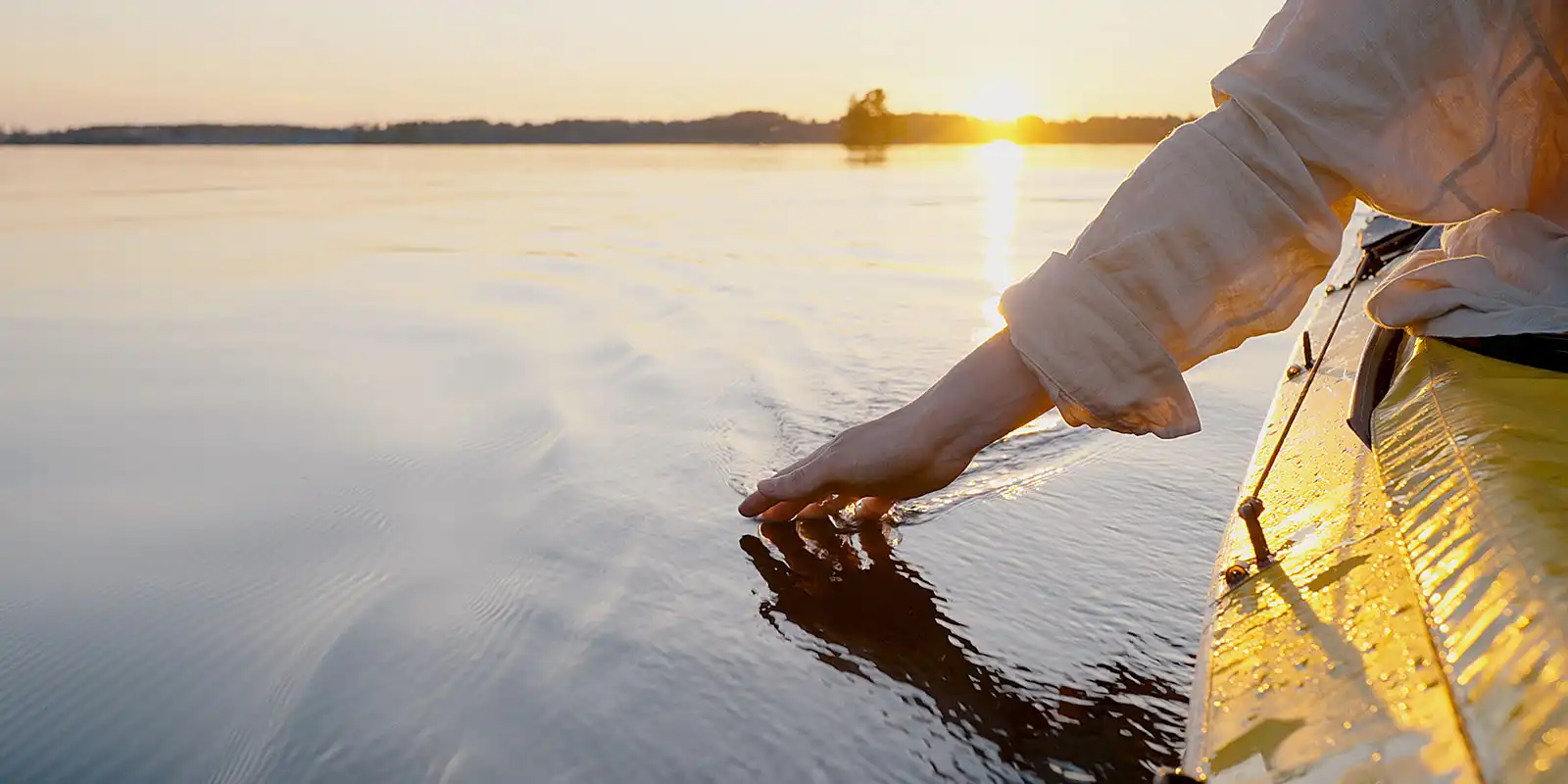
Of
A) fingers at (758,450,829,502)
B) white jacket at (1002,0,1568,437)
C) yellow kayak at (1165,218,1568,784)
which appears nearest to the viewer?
yellow kayak at (1165,218,1568,784)

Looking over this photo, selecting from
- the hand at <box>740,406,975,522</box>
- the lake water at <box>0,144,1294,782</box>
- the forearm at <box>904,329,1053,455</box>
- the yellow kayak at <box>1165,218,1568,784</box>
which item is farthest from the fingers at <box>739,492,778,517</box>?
the yellow kayak at <box>1165,218,1568,784</box>

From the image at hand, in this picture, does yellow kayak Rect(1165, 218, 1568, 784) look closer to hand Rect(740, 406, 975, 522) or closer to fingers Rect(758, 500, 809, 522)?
hand Rect(740, 406, 975, 522)

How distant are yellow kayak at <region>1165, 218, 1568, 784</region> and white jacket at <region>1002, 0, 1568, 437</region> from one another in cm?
15

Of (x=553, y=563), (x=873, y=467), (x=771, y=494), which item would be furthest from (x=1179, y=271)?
(x=553, y=563)

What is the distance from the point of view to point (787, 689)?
1.75 m

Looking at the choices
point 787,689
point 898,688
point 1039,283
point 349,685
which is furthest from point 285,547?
point 1039,283

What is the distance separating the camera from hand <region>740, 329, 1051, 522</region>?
1.32m

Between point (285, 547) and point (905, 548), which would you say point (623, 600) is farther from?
point (285, 547)

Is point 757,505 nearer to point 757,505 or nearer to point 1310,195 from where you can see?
point 757,505

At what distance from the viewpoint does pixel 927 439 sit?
151cm

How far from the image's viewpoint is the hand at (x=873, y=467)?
1.54 m

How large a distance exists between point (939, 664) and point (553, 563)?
0.90 meters

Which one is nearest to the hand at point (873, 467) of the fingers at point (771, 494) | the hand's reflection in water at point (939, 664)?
the fingers at point (771, 494)

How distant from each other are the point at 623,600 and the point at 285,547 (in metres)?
0.83
